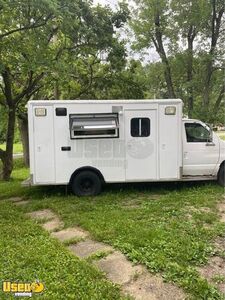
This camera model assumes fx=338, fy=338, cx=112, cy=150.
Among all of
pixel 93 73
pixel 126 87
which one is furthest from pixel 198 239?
pixel 93 73

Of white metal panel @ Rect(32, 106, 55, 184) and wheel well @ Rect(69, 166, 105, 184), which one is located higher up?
white metal panel @ Rect(32, 106, 55, 184)

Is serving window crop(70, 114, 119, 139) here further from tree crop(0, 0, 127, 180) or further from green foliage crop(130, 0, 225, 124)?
green foliage crop(130, 0, 225, 124)

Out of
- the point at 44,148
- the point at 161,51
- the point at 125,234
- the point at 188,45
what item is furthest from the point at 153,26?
the point at 125,234

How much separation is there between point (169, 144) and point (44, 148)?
303cm

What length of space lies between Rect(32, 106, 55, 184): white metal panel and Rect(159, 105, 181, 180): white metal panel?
263cm

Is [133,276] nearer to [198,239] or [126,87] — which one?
[198,239]

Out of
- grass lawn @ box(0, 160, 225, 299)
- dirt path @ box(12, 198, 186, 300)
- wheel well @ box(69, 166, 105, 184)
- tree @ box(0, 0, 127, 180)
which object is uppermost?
tree @ box(0, 0, 127, 180)

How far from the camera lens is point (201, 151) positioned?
8672 mm

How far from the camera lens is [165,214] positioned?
6.49 metres

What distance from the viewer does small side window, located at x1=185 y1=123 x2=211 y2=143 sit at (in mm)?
8727

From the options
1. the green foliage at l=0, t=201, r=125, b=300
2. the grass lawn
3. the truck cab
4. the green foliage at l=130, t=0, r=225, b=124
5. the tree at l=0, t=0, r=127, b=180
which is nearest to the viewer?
the green foliage at l=0, t=201, r=125, b=300

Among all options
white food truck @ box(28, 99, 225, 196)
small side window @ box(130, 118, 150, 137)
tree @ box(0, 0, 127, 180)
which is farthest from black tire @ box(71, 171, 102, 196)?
tree @ box(0, 0, 127, 180)

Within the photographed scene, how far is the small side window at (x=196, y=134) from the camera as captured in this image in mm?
8727

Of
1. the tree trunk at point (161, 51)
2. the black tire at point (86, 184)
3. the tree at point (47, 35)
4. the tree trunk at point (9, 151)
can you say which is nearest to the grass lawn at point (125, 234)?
the black tire at point (86, 184)
